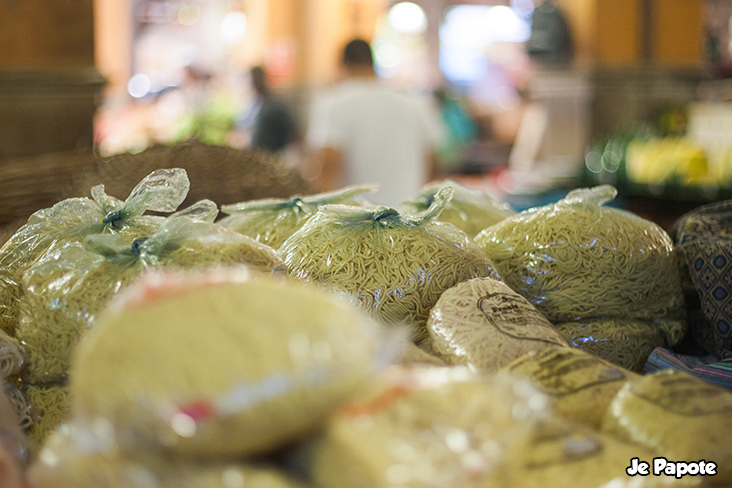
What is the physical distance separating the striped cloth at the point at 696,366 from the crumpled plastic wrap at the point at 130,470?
659 millimetres

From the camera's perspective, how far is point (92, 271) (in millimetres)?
853

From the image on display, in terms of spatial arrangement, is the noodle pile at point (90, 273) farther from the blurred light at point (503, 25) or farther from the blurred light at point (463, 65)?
the blurred light at point (503, 25)

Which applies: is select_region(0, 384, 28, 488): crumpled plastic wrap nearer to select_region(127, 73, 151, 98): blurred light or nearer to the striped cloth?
the striped cloth

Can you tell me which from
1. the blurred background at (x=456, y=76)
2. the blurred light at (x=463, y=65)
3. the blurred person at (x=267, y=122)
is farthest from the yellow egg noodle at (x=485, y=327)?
the blurred light at (x=463, y=65)

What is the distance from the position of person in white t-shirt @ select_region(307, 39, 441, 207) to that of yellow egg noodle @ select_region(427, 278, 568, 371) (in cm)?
292

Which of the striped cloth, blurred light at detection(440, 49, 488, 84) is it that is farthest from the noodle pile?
blurred light at detection(440, 49, 488, 84)

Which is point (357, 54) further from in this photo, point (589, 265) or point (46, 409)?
point (46, 409)

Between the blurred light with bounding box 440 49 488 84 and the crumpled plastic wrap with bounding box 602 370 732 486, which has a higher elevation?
the crumpled plastic wrap with bounding box 602 370 732 486

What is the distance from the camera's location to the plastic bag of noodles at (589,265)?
1.08m

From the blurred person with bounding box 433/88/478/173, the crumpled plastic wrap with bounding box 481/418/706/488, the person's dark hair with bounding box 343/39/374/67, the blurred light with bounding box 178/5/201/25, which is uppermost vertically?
the blurred light with bounding box 178/5/201/25

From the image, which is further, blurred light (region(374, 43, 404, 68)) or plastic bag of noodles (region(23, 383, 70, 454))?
blurred light (region(374, 43, 404, 68))

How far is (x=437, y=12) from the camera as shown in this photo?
10.6 m

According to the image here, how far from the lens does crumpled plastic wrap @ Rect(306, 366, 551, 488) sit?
1.70 ft

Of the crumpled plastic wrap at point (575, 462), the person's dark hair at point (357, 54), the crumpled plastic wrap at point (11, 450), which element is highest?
the person's dark hair at point (357, 54)
